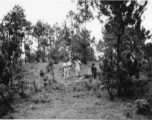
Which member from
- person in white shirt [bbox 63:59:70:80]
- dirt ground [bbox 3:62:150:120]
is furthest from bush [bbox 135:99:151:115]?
person in white shirt [bbox 63:59:70:80]

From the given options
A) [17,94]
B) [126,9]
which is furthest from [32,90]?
[126,9]

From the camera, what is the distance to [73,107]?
35.0 ft

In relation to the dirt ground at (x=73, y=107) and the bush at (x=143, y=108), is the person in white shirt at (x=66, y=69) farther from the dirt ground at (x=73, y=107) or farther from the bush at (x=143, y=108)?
the bush at (x=143, y=108)

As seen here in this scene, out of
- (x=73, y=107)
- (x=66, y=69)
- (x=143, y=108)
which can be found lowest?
(x=73, y=107)

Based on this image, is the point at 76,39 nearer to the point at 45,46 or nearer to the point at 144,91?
the point at 45,46

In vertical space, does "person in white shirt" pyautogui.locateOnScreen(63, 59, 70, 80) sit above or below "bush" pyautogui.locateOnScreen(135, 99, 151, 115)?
above

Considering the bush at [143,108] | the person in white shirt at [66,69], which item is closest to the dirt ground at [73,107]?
the bush at [143,108]

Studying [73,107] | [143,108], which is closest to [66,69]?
[73,107]

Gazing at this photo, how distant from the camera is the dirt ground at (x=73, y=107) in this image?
9.29 metres

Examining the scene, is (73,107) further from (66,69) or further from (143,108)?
(66,69)

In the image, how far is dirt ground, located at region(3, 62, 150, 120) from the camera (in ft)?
30.5

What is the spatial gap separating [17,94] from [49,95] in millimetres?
2959

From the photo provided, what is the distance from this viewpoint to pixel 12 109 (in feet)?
35.9

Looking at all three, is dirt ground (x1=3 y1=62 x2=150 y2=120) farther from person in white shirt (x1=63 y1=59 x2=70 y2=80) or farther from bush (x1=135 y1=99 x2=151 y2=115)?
Answer: person in white shirt (x1=63 y1=59 x2=70 y2=80)
